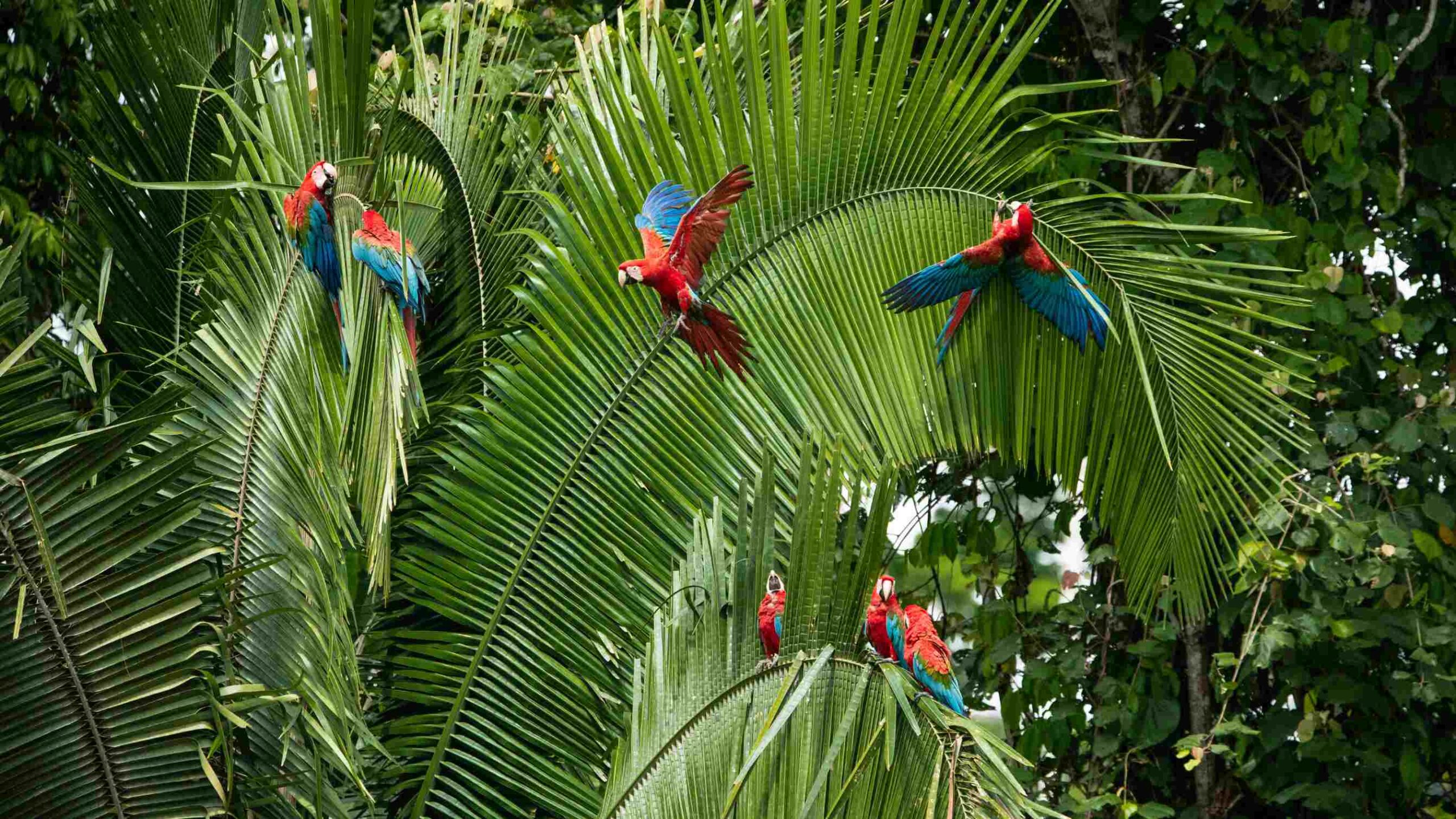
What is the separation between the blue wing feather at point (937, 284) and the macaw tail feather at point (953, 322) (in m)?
0.02

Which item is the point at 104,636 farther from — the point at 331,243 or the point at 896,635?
the point at 896,635

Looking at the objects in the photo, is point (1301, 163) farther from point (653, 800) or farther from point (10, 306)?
point (10, 306)

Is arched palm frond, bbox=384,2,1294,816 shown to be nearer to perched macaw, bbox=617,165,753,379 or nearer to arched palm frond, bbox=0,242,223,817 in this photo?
perched macaw, bbox=617,165,753,379

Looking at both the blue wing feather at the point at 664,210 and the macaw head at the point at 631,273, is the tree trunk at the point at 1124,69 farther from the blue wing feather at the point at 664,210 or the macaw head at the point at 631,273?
the macaw head at the point at 631,273

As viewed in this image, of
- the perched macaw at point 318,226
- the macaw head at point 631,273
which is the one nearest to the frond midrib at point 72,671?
the perched macaw at point 318,226

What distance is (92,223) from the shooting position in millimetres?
3551

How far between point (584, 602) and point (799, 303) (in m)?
0.79

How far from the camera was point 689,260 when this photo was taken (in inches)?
118

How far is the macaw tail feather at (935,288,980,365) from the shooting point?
3217mm

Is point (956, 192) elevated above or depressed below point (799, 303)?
above

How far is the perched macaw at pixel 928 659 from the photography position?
2.51 meters

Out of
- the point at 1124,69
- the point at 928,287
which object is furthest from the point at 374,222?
the point at 1124,69

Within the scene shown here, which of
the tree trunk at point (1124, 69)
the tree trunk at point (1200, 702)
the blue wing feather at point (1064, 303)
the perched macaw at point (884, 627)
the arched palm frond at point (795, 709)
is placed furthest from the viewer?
the tree trunk at point (1124, 69)

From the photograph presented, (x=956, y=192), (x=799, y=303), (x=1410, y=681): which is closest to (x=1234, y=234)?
(x=956, y=192)
